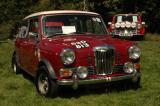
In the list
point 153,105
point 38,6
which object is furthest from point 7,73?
point 38,6

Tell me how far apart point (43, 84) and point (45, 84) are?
0.09m

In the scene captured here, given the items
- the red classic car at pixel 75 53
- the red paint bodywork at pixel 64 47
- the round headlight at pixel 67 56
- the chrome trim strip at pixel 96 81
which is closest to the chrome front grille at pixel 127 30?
the red classic car at pixel 75 53

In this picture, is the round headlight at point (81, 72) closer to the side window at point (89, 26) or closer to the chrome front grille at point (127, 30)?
the side window at point (89, 26)

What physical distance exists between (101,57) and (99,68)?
232mm

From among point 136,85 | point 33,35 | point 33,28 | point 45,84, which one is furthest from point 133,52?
point 33,28

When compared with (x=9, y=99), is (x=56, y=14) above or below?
above

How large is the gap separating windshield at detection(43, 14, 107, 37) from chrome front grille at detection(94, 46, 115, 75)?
1.29 m

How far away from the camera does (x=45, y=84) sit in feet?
28.5

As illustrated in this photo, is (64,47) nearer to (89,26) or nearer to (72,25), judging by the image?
(72,25)

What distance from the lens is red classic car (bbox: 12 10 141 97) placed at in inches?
318

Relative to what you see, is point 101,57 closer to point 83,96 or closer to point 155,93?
point 83,96

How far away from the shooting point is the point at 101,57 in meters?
8.27

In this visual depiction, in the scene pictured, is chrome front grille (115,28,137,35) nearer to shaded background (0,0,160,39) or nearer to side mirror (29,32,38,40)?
shaded background (0,0,160,39)

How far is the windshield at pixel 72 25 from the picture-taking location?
916cm
